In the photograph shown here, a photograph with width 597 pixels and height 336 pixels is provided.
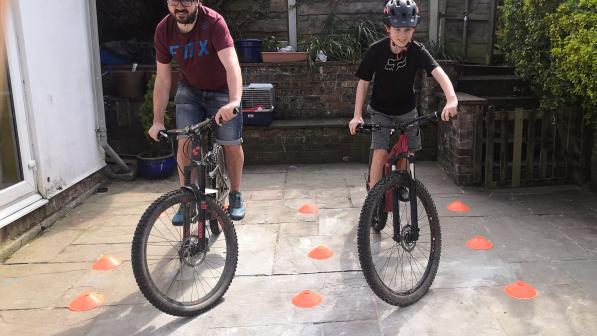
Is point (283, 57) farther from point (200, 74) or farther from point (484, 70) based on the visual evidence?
point (200, 74)

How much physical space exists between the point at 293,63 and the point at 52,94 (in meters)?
3.14

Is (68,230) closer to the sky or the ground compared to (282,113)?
closer to the ground

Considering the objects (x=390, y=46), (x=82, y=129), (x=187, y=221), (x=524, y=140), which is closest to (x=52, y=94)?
(x=82, y=129)

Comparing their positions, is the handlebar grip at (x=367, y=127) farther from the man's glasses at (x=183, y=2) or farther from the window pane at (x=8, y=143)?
the window pane at (x=8, y=143)

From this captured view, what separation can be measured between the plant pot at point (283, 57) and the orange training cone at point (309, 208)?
270cm

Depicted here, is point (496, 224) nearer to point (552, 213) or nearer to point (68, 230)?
point (552, 213)

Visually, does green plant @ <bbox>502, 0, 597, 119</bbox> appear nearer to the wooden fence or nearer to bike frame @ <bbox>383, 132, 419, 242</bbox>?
the wooden fence

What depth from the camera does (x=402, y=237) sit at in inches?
130

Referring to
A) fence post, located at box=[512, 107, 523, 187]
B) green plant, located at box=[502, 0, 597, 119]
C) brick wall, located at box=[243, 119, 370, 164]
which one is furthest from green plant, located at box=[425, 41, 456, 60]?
fence post, located at box=[512, 107, 523, 187]

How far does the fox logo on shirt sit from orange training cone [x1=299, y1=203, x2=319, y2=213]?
177 centimetres

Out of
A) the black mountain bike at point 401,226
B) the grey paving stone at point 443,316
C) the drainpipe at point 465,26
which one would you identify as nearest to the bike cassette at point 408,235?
the black mountain bike at point 401,226

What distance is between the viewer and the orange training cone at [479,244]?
394 centimetres

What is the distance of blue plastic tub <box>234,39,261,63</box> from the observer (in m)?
7.13

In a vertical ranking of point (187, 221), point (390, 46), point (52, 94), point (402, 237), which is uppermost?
point (390, 46)
